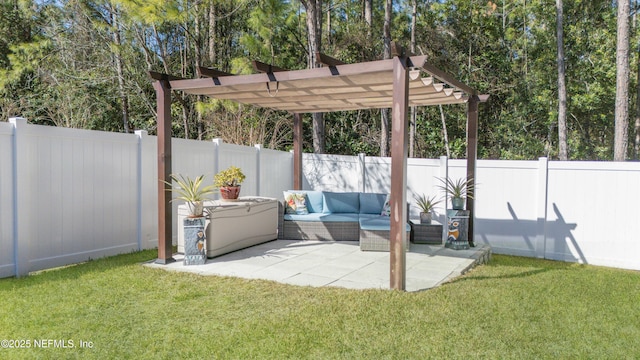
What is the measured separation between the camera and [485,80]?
13.6 m

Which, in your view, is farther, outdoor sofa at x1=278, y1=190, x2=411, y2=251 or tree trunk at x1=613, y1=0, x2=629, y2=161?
tree trunk at x1=613, y1=0, x2=629, y2=161

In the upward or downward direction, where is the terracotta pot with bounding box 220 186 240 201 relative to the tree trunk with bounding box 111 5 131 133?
downward

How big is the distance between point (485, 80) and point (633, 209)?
27.1ft

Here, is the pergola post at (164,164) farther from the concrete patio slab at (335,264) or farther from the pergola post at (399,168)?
the pergola post at (399,168)

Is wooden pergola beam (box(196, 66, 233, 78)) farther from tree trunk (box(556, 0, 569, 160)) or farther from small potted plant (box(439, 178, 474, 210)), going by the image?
tree trunk (box(556, 0, 569, 160))

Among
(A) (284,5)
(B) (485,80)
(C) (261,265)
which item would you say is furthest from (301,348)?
(B) (485,80)

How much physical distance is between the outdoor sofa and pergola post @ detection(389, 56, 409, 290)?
2120 mm

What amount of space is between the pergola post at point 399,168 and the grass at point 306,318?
1.02 feet

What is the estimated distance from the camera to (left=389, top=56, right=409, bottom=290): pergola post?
441 centimetres

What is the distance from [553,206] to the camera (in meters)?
6.84

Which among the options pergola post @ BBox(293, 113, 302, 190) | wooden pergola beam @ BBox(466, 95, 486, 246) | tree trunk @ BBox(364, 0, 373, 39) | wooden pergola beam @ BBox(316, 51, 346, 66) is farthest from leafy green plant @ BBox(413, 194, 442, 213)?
tree trunk @ BBox(364, 0, 373, 39)

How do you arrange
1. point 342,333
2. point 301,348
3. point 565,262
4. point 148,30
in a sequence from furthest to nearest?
point 148,30, point 565,262, point 342,333, point 301,348

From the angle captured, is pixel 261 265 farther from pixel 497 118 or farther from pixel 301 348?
pixel 497 118

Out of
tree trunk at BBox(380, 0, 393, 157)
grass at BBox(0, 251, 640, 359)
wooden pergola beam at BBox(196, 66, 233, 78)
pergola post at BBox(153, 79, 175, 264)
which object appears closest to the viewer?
grass at BBox(0, 251, 640, 359)
